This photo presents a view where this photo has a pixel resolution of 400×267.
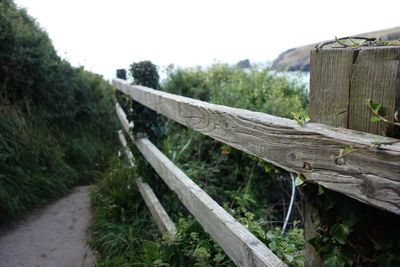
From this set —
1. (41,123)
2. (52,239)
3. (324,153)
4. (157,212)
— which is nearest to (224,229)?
(324,153)

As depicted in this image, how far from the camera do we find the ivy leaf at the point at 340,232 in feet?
3.65

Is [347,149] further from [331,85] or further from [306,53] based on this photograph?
[306,53]

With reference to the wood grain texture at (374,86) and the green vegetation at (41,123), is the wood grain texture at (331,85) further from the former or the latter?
the green vegetation at (41,123)

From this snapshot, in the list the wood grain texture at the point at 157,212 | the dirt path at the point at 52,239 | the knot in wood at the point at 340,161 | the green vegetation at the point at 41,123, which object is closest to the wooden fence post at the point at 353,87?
the knot in wood at the point at 340,161

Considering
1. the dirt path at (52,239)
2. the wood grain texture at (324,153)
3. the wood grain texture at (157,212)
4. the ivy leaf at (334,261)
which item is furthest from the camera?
the dirt path at (52,239)

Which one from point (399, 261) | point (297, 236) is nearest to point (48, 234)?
point (297, 236)

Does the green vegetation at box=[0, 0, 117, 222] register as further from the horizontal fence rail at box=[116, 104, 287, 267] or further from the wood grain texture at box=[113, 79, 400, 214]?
the wood grain texture at box=[113, 79, 400, 214]

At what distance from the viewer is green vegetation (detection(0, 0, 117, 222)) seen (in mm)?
5102

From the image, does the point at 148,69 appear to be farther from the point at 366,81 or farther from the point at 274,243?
the point at 366,81

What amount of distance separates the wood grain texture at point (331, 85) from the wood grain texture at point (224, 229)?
579mm

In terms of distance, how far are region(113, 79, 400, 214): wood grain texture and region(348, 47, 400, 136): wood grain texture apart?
4 cm

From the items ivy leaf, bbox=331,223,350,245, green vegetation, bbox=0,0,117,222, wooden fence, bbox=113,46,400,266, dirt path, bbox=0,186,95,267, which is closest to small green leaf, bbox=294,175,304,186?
wooden fence, bbox=113,46,400,266

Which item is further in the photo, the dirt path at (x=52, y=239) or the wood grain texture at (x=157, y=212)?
the dirt path at (x=52, y=239)

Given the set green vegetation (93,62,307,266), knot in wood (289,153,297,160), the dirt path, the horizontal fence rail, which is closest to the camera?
knot in wood (289,153,297,160)
